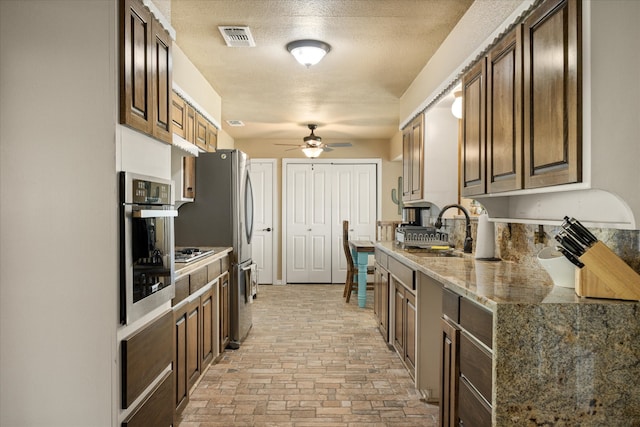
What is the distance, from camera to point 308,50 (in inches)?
142

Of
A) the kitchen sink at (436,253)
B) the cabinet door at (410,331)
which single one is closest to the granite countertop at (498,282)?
the cabinet door at (410,331)

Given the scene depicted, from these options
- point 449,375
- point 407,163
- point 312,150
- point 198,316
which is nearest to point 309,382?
point 198,316

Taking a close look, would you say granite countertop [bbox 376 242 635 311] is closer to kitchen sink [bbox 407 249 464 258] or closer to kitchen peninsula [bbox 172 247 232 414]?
kitchen sink [bbox 407 249 464 258]

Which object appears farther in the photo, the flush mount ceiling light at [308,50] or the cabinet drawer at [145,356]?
the flush mount ceiling light at [308,50]

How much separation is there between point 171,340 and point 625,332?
207 centimetres

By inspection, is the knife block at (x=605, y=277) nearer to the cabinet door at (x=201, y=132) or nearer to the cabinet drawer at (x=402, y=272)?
the cabinet drawer at (x=402, y=272)

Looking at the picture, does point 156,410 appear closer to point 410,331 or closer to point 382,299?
point 410,331

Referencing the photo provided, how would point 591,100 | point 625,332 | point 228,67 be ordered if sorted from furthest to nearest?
point 228,67, point 591,100, point 625,332

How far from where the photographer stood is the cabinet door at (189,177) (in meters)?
4.00

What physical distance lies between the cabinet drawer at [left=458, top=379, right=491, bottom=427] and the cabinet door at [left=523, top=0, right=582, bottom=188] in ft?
3.00

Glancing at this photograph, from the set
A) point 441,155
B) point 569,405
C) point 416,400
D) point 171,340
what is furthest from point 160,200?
point 441,155

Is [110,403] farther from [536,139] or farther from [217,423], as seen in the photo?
[536,139]

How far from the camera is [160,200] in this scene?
89.4 inches

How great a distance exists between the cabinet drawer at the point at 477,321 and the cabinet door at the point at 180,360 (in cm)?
163
